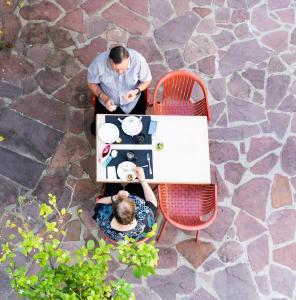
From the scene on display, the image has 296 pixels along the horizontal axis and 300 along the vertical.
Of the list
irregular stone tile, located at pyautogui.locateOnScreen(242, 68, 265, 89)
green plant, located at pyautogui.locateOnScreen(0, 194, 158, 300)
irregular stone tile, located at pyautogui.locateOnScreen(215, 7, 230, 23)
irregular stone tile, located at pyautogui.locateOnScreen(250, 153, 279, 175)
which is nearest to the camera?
green plant, located at pyautogui.locateOnScreen(0, 194, 158, 300)

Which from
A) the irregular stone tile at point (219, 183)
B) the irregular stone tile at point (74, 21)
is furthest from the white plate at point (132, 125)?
the irregular stone tile at point (74, 21)

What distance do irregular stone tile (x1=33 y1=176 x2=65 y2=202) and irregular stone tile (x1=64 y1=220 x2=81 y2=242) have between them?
15.8 inches

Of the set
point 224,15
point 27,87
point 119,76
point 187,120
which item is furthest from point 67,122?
point 224,15

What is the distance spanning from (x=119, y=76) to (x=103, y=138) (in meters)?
0.77

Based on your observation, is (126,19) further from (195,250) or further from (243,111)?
(195,250)

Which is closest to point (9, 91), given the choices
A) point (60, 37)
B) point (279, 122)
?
point (60, 37)

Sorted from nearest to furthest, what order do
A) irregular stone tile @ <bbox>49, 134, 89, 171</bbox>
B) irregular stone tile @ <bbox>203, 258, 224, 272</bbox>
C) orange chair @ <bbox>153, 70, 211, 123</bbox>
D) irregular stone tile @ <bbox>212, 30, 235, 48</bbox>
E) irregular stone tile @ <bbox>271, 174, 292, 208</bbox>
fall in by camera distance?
orange chair @ <bbox>153, 70, 211, 123</bbox>
irregular stone tile @ <bbox>203, 258, 224, 272</bbox>
irregular stone tile @ <bbox>49, 134, 89, 171</bbox>
irregular stone tile @ <bbox>271, 174, 292, 208</bbox>
irregular stone tile @ <bbox>212, 30, 235, 48</bbox>

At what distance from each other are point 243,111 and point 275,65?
3.13 feet

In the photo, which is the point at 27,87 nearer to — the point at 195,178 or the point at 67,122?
the point at 67,122

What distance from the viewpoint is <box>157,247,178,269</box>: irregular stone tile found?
584cm

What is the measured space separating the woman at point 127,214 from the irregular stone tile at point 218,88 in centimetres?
222

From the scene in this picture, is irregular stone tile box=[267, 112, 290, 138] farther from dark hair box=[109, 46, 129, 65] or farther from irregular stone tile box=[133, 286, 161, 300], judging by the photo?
irregular stone tile box=[133, 286, 161, 300]

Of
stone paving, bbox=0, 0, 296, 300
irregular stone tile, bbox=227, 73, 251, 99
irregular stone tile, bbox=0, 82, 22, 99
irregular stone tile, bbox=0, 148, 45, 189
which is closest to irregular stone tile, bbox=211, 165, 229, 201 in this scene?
stone paving, bbox=0, 0, 296, 300

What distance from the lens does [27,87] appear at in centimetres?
656
